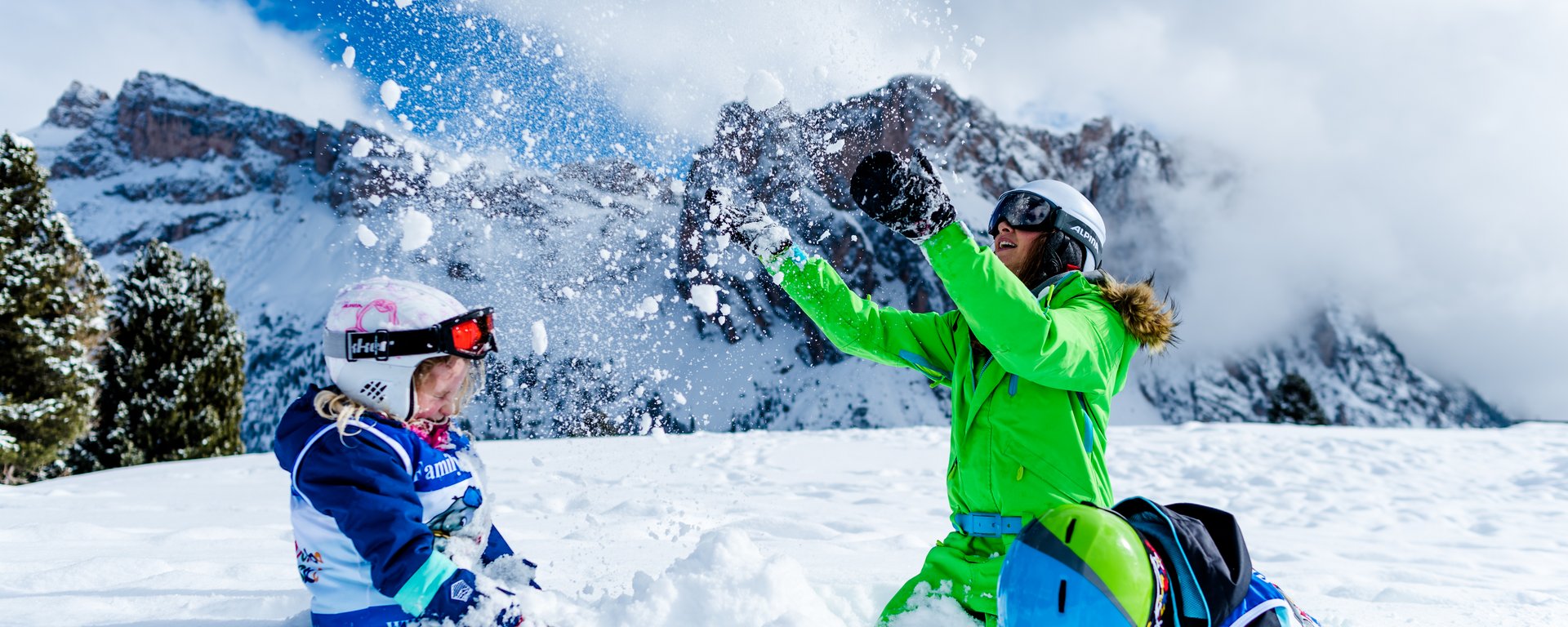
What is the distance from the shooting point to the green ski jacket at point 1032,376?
6.87ft

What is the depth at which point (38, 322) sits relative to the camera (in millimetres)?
16453

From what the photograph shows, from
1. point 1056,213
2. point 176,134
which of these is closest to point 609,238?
point 1056,213

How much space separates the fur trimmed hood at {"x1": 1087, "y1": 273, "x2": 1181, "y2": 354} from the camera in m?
2.53

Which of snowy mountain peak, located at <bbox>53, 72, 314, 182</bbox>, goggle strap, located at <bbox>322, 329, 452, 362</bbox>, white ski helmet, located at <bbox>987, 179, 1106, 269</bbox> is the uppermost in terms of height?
snowy mountain peak, located at <bbox>53, 72, 314, 182</bbox>

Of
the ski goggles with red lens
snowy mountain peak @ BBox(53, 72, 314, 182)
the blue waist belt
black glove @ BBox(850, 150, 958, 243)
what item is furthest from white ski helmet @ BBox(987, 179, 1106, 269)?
snowy mountain peak @ BBox(53, 72, 314, 182)

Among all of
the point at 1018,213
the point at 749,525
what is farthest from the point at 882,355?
the point at 749,525

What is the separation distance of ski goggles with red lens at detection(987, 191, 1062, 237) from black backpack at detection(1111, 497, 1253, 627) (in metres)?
1.03

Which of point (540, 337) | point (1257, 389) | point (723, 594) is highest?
point (1257, 389)

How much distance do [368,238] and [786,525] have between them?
11.9ft

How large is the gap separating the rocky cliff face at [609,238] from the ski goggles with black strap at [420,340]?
1.13m

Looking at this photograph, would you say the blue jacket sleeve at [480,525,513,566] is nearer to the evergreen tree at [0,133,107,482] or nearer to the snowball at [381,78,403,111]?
the snowball at [381,78,403,111]

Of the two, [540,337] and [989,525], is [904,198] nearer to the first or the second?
[989,525]

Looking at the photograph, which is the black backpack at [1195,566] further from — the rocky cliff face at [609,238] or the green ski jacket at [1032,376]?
the rocky cliff face at [609,238]

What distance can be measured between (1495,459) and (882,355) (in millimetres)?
12333
